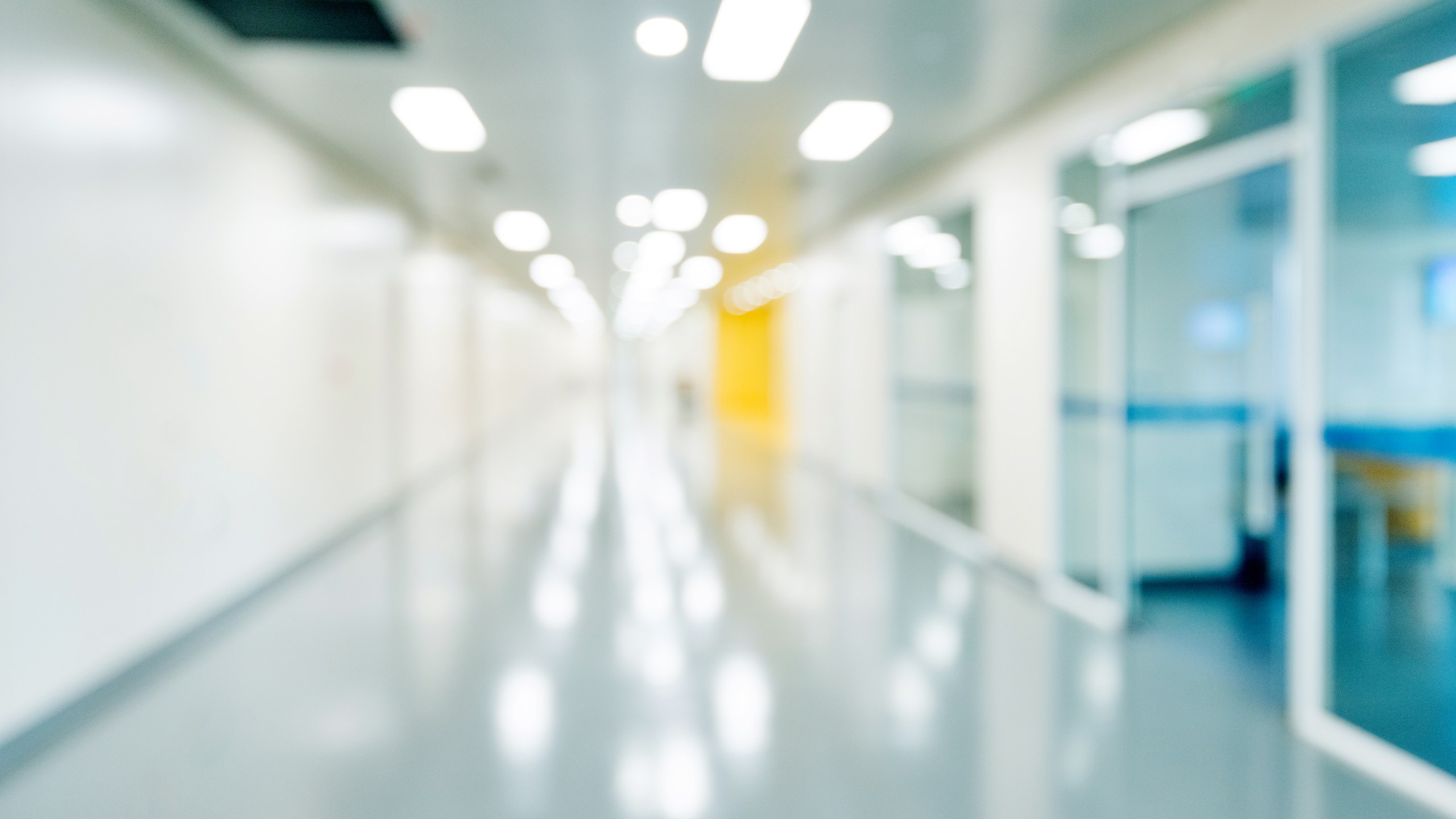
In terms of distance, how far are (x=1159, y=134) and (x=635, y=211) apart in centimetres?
669

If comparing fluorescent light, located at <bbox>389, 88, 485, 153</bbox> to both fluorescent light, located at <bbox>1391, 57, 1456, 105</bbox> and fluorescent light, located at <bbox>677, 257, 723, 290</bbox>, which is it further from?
fluorescent light, located at <bbox>677, 257, 723, 290</bbox>

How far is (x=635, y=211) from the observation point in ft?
35.0

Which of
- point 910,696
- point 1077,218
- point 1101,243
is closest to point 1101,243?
point 1101,243

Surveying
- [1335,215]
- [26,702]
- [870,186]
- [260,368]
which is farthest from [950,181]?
[26,702]

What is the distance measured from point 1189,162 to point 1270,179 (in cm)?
206

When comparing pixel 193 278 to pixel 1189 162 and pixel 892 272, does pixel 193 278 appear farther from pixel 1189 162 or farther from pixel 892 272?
pixel 892 272

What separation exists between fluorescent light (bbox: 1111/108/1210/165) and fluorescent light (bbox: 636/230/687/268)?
24.8 feet

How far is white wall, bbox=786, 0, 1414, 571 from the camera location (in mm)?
4250

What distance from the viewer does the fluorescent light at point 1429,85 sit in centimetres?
328

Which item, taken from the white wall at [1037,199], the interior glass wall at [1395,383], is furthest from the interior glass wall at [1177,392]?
the interior glass wall at [1395,383]

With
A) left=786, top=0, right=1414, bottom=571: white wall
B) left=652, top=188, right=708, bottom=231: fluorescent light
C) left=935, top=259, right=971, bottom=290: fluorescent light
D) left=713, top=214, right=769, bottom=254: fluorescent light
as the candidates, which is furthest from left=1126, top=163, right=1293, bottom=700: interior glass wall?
left=713, top=214, right=769, bottom=254: fluorescent light

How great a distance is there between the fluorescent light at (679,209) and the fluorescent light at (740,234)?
443mm

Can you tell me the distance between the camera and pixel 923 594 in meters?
6.22

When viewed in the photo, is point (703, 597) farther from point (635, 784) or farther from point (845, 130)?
point (845, 130)
